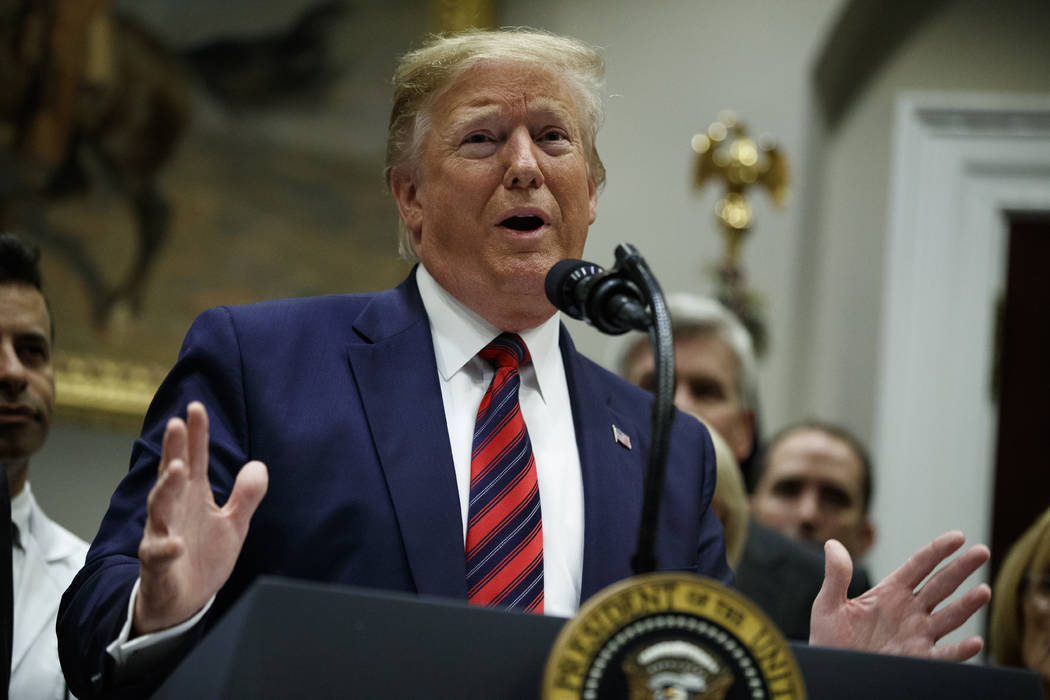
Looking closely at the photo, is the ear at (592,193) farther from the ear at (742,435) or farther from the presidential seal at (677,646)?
the ear at (742,435)

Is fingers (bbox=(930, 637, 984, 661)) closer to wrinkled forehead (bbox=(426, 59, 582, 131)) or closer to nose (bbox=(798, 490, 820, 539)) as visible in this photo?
wrinkled forehead (bbox=(426, 59, 582, 131))

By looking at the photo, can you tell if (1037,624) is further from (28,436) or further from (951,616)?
(28,436)

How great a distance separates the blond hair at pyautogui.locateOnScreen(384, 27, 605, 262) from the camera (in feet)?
8.32

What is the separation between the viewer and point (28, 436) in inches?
115

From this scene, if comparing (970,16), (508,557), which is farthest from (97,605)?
(970,16)

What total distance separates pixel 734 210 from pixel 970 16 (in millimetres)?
1623

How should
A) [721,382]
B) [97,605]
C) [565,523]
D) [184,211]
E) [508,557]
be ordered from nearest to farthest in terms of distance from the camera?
[97,605] < [508,557] < [565,523] < [721,382] < [184,211]

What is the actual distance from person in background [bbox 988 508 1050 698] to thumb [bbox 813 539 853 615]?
4.48ft

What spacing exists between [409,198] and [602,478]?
68 cm

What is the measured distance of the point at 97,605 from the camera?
189 centimetres

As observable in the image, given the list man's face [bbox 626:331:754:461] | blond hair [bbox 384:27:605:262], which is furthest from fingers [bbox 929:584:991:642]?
man's face [bbox 626:331:754:461]

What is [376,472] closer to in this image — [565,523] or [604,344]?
[565,523]

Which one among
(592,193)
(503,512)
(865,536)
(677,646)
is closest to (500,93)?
(592,193)

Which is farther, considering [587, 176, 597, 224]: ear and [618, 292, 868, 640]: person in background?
[618, 292, 868, 640]: person in background
